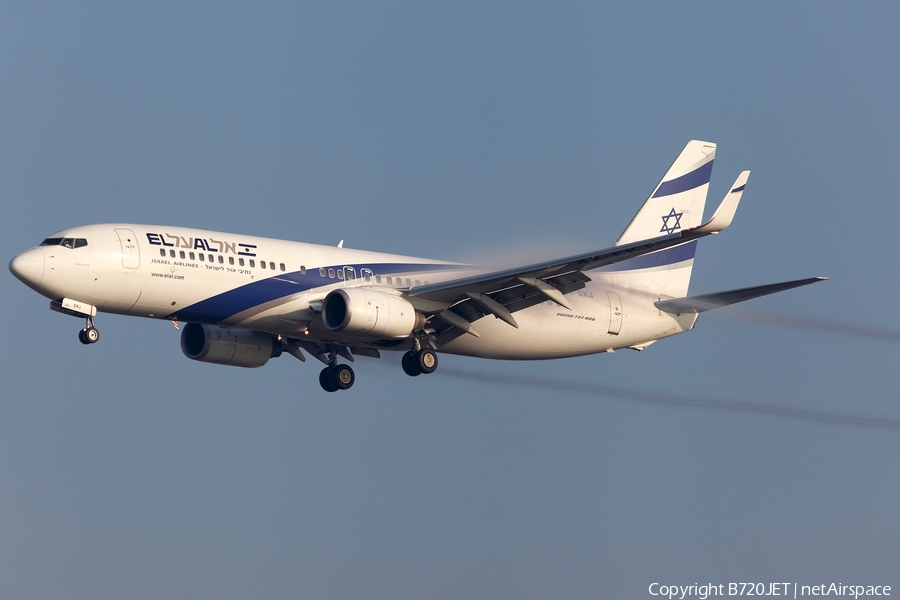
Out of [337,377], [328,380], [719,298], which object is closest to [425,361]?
[337,377]

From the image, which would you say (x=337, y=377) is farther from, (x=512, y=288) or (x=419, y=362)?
(x=512, y=288)

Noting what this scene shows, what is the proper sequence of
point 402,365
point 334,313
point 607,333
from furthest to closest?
1. point 607,333
2. point 402,365
3. point 334,313

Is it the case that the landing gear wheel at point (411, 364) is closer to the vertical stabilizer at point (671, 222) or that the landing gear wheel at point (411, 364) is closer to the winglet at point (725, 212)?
the vertical stabilizer at point (671, 222)

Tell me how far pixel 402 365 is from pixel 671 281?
14.2 m

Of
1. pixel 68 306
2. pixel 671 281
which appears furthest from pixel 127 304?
pixel 671 281

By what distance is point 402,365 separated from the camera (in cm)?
4716

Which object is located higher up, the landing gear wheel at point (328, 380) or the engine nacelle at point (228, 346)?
the engine nacelle at point (228, 346)

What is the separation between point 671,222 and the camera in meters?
54.8

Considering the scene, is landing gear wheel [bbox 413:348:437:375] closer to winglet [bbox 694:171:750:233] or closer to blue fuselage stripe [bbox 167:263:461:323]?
blue fuselage stripe [bbox 167:263:461:323]

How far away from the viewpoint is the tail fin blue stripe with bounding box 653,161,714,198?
5525 cm

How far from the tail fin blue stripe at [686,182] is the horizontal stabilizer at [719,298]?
18.6 ft

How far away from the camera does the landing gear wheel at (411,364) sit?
153 feet

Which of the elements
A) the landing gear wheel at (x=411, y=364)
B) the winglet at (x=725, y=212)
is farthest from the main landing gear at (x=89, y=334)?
the winglet at (x=725, y=212)

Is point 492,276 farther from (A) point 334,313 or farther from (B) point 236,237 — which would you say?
(B) point 236,237
